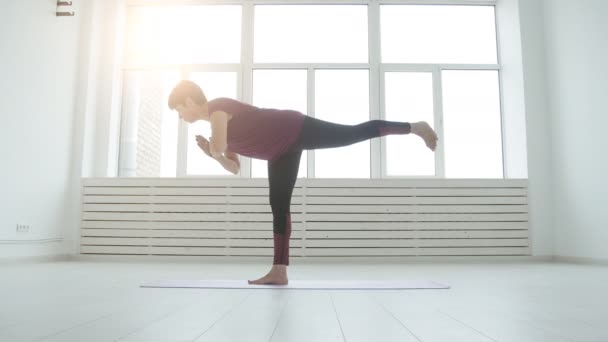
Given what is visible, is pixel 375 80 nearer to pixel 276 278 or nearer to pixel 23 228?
pixel 276 278

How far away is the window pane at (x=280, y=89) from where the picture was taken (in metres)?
5.31

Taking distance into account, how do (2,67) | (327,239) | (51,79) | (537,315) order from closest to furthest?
(537,315) → (2,67) → (51,79) → (327,239)

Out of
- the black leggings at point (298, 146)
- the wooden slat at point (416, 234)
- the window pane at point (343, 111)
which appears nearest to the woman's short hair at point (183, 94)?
the black leggings at point (298, 146)

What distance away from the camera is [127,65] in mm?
5359

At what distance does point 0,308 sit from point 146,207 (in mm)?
3263

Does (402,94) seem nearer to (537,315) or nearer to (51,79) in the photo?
(51,79)

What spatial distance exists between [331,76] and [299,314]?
420 cm

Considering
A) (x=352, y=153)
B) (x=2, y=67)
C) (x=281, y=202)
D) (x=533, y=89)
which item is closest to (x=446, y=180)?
(x=352, y=153)

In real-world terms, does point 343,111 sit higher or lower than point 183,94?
higher

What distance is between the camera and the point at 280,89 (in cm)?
533

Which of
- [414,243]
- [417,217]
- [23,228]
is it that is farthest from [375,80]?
[23,228]

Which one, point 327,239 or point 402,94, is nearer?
point 327,239

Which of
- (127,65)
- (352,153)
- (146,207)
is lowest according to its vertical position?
(146,207)

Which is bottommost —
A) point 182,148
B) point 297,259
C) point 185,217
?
point 297,259
